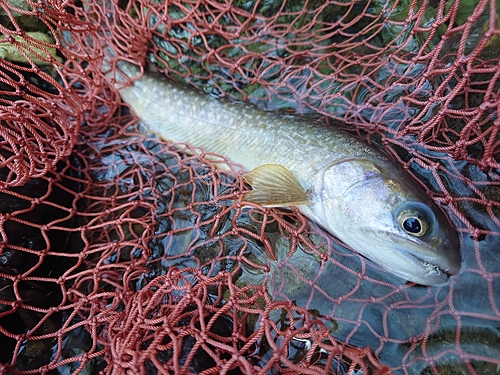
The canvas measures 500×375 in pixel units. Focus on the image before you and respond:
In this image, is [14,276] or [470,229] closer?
[470,229]

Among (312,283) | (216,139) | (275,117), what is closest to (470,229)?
(312,283)

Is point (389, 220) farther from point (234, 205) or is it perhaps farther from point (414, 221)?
point (234, 205)

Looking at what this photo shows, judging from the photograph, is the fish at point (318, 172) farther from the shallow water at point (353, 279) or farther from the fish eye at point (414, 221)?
the shallow water at point (353, 279)

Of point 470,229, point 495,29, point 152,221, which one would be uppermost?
point 495,29

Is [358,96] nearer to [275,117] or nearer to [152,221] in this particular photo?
[275,117]

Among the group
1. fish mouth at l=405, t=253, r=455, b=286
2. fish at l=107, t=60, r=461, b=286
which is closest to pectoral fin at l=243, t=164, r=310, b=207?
fish at l=107, t=60, r=461, b=286

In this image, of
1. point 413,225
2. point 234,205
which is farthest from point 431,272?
point 234,205

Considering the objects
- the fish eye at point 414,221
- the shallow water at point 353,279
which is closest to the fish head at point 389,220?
the fish eye at point 414,221
